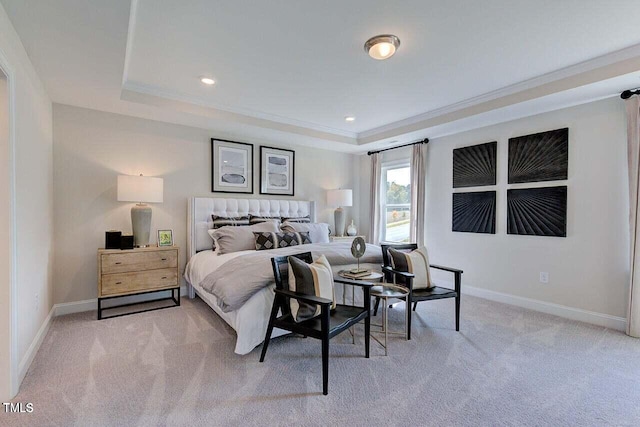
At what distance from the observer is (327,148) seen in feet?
18.5

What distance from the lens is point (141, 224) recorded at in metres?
3.58

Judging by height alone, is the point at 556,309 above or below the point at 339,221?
below

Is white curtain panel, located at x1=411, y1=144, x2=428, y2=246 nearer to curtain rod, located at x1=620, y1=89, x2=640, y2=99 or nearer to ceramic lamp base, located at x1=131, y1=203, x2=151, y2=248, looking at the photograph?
curtain rod, located at x1=620, y1=89, x2=640, y2=99

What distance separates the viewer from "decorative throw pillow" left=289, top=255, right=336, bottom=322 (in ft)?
7.61

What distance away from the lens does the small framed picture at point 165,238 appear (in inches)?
154

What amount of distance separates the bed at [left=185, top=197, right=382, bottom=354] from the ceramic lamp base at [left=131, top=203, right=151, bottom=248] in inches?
23.3

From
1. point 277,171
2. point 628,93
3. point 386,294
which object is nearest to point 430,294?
point 386,294

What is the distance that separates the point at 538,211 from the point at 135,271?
4747 millimetres

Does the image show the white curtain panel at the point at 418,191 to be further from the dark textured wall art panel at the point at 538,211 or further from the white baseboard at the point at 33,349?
the white baseboard at the point at 33,349

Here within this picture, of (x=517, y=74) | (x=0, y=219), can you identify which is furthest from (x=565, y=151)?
(x=0, y=219)

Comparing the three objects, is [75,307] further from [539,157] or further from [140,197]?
[539,157]

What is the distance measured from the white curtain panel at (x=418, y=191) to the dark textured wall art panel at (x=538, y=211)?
1218mm

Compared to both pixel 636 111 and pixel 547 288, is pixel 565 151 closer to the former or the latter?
pixel 636 111

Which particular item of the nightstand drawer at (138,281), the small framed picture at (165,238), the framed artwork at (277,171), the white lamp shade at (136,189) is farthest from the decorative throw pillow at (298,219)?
the white lamp shade at (136,189)
